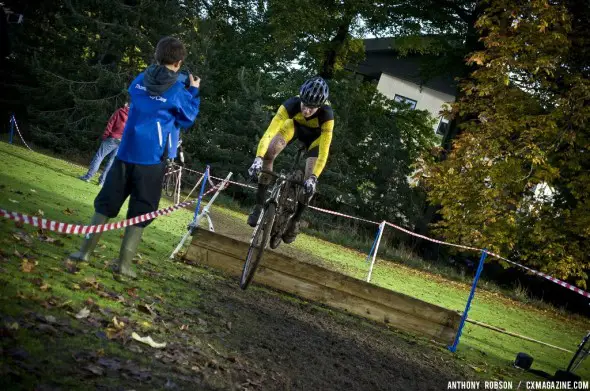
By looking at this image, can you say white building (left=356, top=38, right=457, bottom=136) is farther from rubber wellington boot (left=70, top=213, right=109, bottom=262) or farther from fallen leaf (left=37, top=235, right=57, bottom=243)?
rubber wellington boot (left=70, top=213, right=109, bottom=262)

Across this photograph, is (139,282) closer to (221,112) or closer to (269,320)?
(269,320)

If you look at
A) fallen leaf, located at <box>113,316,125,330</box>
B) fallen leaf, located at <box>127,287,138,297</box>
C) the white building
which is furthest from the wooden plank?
the white building

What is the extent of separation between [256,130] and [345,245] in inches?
325

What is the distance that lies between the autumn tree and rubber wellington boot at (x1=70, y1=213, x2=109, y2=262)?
13817 mm

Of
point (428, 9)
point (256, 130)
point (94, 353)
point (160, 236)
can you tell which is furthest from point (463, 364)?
point (428, 9)

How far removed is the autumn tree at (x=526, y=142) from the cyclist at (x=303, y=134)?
11.1 metres

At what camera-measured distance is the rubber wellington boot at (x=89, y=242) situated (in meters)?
6.44

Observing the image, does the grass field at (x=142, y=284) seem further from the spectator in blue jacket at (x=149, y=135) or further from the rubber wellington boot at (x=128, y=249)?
the spectator in blue jacket at (x=149, y=135)

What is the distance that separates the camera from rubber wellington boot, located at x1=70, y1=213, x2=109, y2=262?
644 cm

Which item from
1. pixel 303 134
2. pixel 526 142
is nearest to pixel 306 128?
pixel 303 134

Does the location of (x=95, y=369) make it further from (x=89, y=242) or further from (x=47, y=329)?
(x=89, y=242)

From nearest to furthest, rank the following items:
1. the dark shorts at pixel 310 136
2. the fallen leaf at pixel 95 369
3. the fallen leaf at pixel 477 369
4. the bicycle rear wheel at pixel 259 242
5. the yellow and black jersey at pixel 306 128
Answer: the fallen leaf at pixel 95 369
the fallen leaf at pixel 477 369
the bicycle rear wheel at pixel 259 242
the yellow and black jersey at pixel 306 128
the dark shorts at pixel 310 136

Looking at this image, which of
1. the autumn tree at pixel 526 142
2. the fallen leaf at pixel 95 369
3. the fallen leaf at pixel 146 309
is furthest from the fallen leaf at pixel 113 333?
the autumn tree at pixel 526 142

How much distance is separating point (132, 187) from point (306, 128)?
115 inches
